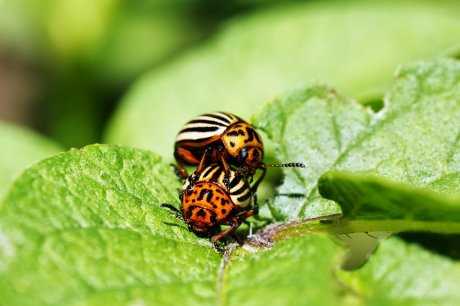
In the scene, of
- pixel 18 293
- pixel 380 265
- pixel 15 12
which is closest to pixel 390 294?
pixel 380 265

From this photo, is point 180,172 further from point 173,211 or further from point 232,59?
point 232,59

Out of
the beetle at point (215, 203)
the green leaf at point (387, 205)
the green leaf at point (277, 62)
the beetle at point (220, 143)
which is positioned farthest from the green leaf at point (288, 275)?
the green leaf at point (277, 62)

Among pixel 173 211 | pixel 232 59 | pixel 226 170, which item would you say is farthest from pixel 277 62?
A: pixel 173 211

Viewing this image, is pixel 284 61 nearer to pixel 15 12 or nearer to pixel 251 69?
pixel 251 69

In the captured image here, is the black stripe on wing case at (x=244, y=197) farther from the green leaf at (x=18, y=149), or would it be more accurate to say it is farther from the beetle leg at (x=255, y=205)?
the green leaf at (x=18, y=149)

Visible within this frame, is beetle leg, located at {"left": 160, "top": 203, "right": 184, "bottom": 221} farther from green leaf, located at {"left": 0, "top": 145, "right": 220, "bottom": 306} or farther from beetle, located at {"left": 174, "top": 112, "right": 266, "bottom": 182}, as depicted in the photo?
beetle, located at {"left": 174, "top": 112, "right": 266, "bottom": 182}
